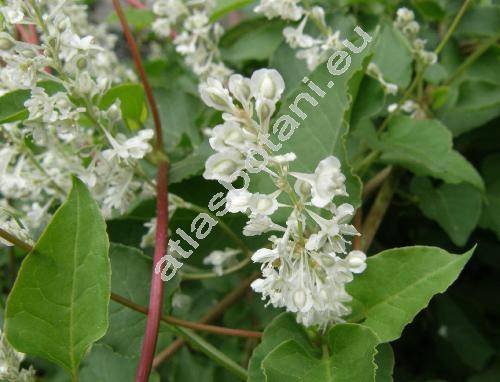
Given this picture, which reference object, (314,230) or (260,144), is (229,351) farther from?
(260,144)

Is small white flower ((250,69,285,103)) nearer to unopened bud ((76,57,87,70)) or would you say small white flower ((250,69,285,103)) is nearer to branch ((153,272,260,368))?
unopened bud ((76,57,87,70))

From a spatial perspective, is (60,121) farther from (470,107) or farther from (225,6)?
(470,107)

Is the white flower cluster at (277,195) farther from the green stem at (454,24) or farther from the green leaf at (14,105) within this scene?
the green stem at (454,24)

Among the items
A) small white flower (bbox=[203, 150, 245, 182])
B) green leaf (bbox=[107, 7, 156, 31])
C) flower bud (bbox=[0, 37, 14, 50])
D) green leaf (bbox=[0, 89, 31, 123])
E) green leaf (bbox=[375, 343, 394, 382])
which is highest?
flower bud (bbox=[0, 37, 14, 50])

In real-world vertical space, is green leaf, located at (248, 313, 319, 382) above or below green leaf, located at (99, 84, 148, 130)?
below

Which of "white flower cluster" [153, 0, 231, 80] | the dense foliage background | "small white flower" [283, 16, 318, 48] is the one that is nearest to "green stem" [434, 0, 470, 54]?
the dense foliage background

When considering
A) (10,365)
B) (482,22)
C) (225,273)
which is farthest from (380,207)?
(10,365)

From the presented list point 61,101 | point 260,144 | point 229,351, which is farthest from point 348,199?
point 229,351
